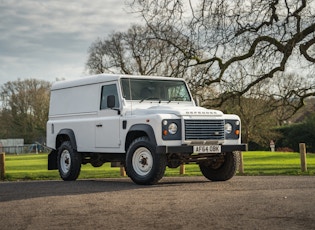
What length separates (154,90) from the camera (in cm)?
1366

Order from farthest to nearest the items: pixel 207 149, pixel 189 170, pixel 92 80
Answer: pixel 189 170
pixel 92 80
pixel 207 149

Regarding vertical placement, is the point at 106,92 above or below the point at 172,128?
above

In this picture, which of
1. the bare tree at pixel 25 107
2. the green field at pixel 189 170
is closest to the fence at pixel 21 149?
the bare tree at pixel 25 107

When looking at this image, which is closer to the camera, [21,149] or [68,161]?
[68,161]

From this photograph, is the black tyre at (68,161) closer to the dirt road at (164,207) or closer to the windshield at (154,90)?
the windshield at (154,90)

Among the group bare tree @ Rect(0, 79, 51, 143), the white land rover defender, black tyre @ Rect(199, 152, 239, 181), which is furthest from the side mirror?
bare tree @ Rect(0, 79, 51, 143)

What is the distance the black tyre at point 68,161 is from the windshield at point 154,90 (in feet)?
8.01

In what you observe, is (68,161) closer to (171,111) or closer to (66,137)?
(66,137)

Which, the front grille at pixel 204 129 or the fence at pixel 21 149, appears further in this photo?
the fence at pixel 21 149

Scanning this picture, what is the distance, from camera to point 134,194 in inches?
399

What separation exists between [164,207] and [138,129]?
390 cm

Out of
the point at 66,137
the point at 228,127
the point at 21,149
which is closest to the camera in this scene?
the point at 228,127

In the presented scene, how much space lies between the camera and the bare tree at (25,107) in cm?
6347

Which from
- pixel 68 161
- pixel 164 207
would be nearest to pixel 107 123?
pixel 68 161
